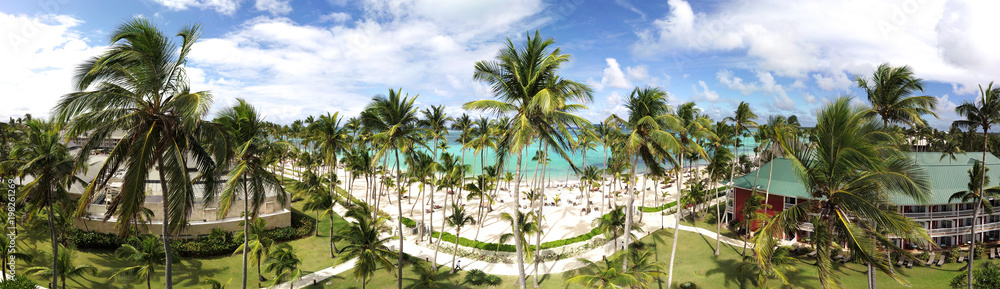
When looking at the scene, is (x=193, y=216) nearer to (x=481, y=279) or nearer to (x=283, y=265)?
(x=283, y=265)

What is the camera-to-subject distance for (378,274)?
2173 cm

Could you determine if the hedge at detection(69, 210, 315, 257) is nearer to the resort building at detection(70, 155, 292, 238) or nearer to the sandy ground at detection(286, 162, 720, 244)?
the resort building at detection(70, 155, 292, 238)

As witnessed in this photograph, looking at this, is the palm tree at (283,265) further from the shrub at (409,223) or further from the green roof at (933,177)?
the green roof at (933,177)

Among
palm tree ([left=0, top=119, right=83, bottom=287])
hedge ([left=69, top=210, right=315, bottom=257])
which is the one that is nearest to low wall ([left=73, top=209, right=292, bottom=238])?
hedge ([left=69, top=210, right=315, bottom=257])

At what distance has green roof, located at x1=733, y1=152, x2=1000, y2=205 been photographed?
2427cm

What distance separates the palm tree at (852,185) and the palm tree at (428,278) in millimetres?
15614

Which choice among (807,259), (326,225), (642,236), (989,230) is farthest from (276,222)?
(989,230)

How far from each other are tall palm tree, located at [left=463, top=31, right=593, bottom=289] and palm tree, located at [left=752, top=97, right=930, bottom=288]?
5.95 metres

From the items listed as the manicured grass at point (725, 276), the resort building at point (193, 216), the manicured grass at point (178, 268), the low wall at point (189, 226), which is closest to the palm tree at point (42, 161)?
the manicured grass at point (178, 268)

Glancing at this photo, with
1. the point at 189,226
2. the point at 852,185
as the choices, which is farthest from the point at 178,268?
the point at 852,185

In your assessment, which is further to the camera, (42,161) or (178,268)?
(178,268)

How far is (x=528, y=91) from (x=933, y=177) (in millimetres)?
31492

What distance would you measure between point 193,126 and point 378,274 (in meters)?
16.5

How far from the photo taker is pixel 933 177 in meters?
25.2
